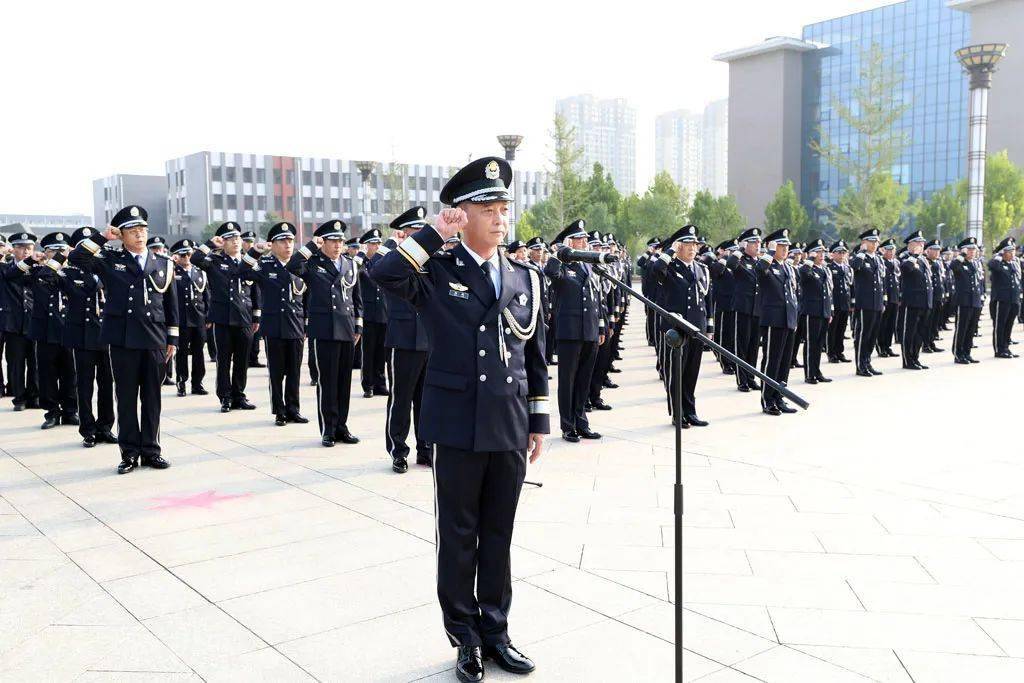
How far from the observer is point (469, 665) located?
3.53 m

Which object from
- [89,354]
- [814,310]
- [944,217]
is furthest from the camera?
[944,217]

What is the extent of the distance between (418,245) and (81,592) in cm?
265

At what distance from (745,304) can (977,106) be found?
14.4 m

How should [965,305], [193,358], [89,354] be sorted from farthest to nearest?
[965,305]
[193,358]
[89,354]

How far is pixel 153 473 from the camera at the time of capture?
7180 millimetres

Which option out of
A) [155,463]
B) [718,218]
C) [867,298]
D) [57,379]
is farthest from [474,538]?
[718,218]

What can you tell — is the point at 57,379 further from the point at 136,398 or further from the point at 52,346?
the point at 136,398

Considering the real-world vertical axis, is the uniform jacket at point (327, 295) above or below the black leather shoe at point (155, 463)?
above

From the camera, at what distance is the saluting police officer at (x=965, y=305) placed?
15.4 meters

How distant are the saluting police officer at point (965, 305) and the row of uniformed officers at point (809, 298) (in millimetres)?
18

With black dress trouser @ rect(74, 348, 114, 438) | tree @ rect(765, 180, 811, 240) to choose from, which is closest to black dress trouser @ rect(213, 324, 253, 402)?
black dress trouser @ rect(74, 348, 114, 438)

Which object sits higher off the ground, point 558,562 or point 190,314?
point 190,314

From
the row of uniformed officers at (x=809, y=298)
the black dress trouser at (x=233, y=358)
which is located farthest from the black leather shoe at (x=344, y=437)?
the row of uniformed officers at (x=809, y=298)

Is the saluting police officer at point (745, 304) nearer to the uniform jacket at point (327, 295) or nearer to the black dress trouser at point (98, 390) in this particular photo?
the uniform jacket at point (327, 295)
